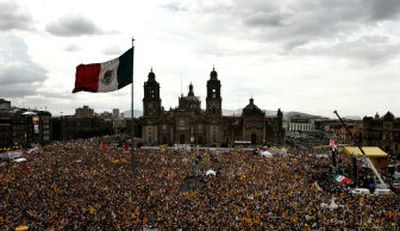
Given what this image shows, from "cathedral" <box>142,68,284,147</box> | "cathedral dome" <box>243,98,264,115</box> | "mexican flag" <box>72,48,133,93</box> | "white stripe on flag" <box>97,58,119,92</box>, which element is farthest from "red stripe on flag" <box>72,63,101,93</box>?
"cathedral dome" <box>243,98,264,115</box>

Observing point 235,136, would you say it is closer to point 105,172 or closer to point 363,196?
point 105,172

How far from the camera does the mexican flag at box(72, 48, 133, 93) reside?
25.3 metres

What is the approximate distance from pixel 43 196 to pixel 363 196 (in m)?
22.4

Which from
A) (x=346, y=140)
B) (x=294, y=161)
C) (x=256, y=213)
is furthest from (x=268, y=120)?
(x=256, y=213)

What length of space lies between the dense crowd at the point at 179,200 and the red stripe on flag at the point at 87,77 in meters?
7.46

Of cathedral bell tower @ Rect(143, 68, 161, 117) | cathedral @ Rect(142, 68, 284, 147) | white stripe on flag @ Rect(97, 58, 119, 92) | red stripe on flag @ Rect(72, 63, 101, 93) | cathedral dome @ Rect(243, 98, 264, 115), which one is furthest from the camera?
cathedral bell tower @ Rect(143, 68, 161, 117)

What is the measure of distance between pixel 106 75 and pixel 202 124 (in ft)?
185

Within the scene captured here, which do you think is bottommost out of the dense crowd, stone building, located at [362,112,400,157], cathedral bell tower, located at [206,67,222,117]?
the dense crowd

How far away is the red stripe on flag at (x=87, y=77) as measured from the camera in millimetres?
25125

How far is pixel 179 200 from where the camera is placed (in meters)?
26.9

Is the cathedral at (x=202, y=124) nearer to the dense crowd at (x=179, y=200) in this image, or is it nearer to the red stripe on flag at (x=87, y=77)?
the dense crowd at (x=179, y=200)

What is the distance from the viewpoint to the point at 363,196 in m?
27.8

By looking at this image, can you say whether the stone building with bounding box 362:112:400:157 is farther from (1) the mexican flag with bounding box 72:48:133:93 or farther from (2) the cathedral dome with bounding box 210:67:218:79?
(1) the mexican flag with bounding box 72:48:133:93

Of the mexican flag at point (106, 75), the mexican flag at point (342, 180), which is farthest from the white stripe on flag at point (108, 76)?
the mexican flag at point (342, 180)
